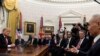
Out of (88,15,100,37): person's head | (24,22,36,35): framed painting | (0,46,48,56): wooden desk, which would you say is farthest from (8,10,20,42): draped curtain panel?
(88,15,100,37): person's head

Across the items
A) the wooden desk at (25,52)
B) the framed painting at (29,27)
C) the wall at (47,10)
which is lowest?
the framed painting at (29,27)

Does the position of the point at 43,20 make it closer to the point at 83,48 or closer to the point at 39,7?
the point at 39,7

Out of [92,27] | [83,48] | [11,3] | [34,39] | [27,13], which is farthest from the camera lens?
[27,13]

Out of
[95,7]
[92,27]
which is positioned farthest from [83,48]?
[95,7]

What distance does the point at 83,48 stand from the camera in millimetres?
4887

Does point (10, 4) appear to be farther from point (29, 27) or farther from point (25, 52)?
point (25, 52)

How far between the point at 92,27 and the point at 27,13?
14070 mm

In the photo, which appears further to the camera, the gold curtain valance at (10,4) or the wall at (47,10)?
the wall at (47,10)

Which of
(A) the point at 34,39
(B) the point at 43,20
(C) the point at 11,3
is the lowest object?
(A) the point at 34,39

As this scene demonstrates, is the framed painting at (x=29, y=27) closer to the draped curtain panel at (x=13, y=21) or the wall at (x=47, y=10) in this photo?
the wall at (x=47, y=10)

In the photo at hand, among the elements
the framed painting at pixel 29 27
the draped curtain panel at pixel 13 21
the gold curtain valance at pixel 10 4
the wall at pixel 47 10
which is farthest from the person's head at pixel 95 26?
the wall at pixel 47 10

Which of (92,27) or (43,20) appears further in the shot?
(43,20)

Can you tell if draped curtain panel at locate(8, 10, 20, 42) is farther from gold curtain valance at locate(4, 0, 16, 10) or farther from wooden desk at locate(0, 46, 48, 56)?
wooden desk at locate(0, 46, 48, 56)

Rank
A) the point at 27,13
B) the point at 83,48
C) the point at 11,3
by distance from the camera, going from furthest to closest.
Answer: the point at 27,13 < the point at 11,3 < the point at 83,48
